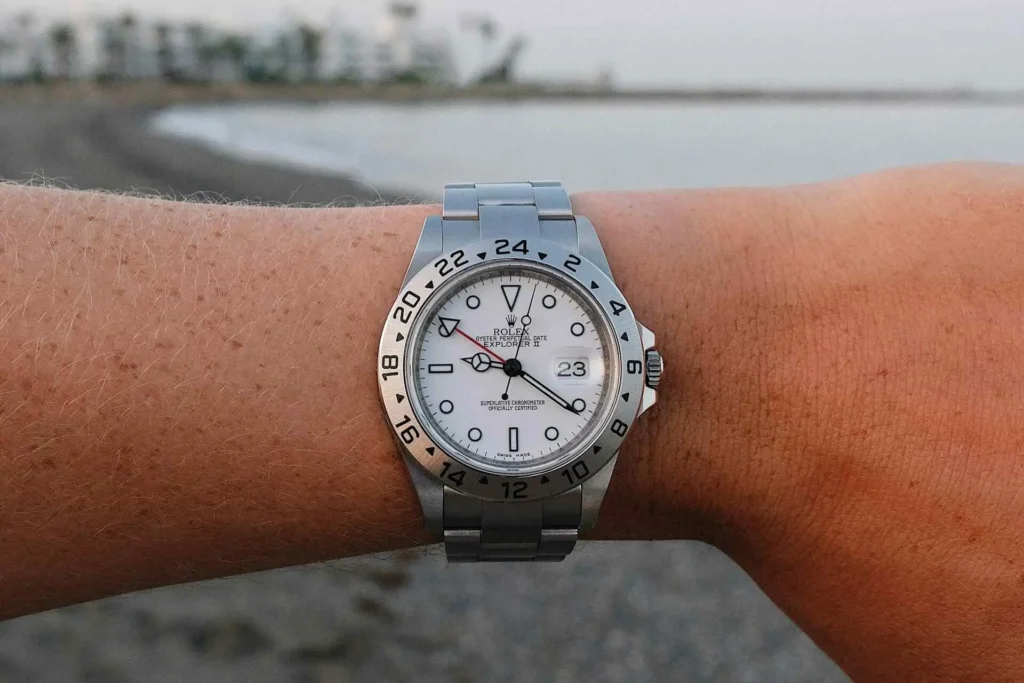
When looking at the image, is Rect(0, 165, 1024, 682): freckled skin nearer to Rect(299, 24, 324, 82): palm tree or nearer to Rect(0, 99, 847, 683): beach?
Rect(0, 99, 847, 683): beach

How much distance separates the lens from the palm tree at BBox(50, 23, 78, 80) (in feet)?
234

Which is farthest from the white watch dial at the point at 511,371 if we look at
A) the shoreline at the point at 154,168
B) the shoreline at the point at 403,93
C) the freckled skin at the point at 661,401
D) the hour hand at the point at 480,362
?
the shoreline at the point at 403,93

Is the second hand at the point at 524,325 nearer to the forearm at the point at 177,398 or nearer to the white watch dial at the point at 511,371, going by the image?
the white watch dial at the point at 511,371

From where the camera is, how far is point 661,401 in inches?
66.3

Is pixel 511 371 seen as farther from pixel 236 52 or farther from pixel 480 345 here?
pixel 236 52

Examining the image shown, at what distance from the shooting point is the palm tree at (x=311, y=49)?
7925 centimetres

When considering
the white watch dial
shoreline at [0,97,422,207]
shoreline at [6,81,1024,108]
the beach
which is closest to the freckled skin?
the white watch dial

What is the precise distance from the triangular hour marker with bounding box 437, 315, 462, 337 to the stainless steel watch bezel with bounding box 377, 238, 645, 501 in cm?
5

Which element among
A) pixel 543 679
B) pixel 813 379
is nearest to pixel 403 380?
pixel 813 379

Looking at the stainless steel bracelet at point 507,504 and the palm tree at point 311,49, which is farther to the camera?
the palm tree at point 311,49

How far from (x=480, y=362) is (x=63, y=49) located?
8347 cm

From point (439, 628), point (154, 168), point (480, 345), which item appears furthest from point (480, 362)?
point (154, 168)

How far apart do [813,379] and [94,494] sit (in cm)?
129

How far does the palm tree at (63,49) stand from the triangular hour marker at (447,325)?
8101 cm
